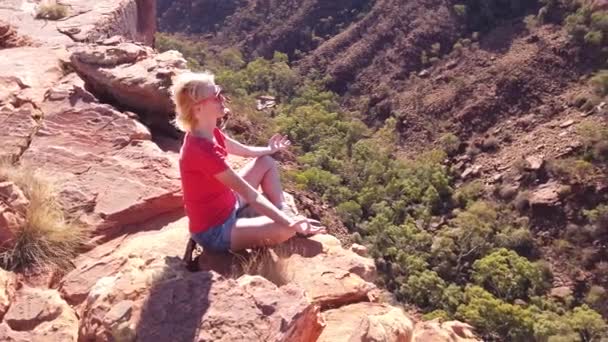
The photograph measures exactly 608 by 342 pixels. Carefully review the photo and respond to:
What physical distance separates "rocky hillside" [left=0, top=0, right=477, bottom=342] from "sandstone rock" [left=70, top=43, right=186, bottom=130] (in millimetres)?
13

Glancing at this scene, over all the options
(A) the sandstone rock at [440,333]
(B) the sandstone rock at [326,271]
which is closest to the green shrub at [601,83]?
(A) the sandstone rock at [440,333]

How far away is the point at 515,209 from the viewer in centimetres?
1628

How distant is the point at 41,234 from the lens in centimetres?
418

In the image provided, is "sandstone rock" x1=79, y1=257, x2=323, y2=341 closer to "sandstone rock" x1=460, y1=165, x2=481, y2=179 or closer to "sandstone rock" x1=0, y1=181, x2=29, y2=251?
"sandstone rock" x1=0, y1=181, x2=29, y2=251

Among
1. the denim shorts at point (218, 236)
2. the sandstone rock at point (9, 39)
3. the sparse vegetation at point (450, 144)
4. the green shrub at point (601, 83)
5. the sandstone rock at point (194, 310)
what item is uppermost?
the sandstone rock at point (9, 39)

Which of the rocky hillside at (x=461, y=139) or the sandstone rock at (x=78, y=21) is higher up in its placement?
the sandstone rock at (x=78, y=21)

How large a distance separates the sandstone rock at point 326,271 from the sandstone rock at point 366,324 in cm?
9

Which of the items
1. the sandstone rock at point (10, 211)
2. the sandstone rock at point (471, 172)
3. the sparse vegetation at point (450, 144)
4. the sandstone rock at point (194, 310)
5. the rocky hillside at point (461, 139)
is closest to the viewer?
the sandstone rock at point (194, 310)

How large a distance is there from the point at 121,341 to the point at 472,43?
23061 mm

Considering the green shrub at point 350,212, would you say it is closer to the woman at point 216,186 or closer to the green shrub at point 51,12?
the green shrub at point 51,12

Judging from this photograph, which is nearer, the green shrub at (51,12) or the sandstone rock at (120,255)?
the sandstone rock at (120,255)

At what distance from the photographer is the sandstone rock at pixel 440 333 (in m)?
3.96

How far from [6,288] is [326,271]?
177cm

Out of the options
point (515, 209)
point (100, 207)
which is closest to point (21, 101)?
point (100, 207)
